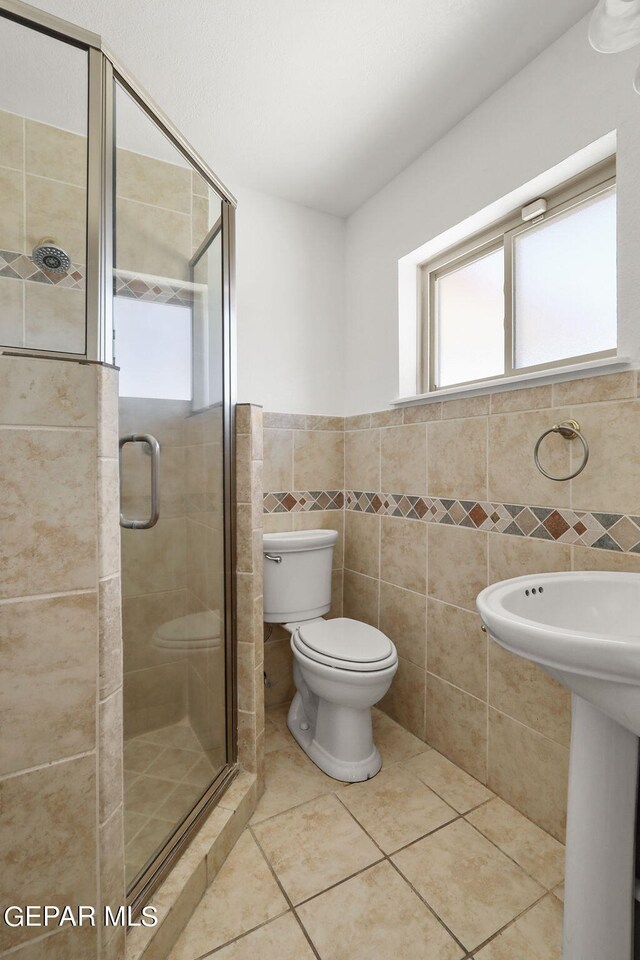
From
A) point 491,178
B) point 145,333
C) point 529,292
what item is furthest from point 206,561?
point 491,178

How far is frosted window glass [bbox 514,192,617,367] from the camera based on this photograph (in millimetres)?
1398

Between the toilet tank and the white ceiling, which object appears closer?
the white ceiling

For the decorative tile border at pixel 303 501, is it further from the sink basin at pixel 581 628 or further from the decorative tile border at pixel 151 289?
the sink basin at pixel 581 628

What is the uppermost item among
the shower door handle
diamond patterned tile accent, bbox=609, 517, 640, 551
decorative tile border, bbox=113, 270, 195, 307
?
decorative tile border, bbox=113, 270, 195, 307

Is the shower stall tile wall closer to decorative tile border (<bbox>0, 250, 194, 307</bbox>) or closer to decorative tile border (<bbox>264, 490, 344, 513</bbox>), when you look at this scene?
decorative tile border (<bbox>264, 490, 344, 513</bbox>)

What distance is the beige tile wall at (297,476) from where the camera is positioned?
82.6 inches

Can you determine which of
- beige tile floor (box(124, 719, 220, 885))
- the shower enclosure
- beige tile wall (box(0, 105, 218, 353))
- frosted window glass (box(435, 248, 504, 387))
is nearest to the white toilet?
the shower enclosure

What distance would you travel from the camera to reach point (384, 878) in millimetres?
1229

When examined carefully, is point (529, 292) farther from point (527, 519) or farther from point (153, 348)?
point (153, 348)

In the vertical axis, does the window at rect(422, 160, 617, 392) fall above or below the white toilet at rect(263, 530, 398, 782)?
above

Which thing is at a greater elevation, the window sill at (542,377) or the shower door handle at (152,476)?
the window sill at (542,377)

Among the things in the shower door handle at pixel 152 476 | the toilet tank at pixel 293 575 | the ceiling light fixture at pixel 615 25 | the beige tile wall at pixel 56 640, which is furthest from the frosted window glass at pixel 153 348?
the ceiling light fixture at pixel 615 25

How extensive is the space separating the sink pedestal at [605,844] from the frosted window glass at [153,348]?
1.27 metres

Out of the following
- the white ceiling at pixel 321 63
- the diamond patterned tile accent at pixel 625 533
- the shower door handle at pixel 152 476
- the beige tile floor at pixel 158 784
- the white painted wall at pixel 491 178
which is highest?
the white ceiling at pixel 321 63
